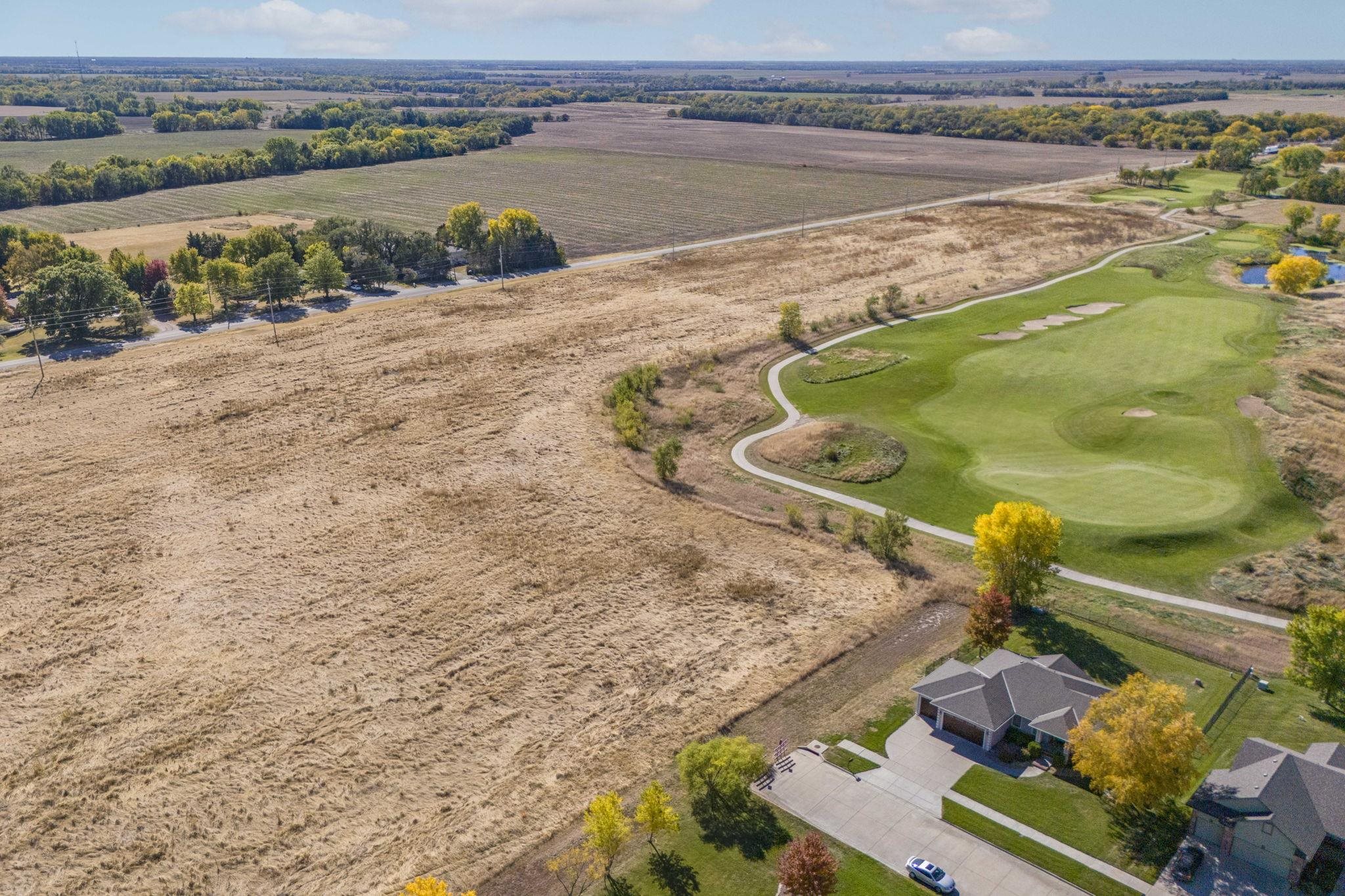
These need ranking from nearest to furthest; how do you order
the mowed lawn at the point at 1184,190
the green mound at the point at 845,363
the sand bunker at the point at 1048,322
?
the green mound at the point at 845,363 → the sand bunker at the point at 1048,322 → the mowed lawn at the point at 1184,190

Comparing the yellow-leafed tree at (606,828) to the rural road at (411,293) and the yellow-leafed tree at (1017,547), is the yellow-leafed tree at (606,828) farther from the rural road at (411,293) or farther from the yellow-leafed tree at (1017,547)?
the rural road at (411,293)

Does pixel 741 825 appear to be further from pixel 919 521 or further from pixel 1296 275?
pixel 1296 275

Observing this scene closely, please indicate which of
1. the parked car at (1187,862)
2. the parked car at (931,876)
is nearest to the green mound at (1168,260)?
the parked car at (1187,862)

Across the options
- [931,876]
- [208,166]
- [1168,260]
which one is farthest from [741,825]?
[208,166]

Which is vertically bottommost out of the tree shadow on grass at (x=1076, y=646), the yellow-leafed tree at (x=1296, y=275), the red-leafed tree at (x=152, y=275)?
the tree shadow on grass at (x=1076, y=646)

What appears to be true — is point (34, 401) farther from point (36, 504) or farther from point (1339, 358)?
point (1339, 358)

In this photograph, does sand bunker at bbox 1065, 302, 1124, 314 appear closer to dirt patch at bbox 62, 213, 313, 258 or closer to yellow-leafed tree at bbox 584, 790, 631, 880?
yellow-leafed tree at bbox 584, 790, 631, 880
